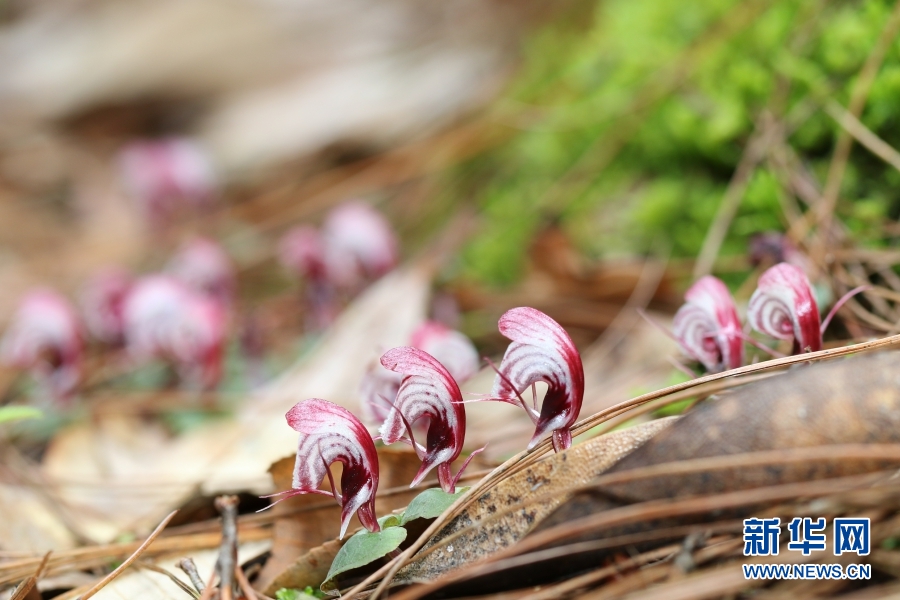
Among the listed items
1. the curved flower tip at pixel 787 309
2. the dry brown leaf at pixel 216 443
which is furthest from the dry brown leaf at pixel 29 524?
the curved flower tip at pixel 787 309

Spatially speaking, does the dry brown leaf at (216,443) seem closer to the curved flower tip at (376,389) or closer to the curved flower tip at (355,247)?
the curved flower tip at (355,247)

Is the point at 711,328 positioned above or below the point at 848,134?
below

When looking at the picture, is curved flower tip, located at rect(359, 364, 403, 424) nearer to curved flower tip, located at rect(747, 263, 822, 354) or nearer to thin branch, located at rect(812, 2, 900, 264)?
curved flower tip, located at rect(747, 263, 822, 354)

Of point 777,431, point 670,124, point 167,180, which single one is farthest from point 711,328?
point 167,180

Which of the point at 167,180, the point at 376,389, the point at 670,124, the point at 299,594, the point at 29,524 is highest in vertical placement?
the point at 167,180

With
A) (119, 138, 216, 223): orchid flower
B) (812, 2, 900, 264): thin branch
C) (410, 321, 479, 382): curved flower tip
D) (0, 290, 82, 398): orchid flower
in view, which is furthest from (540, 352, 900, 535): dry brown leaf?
(119, 138, 216, 223): orchid flower

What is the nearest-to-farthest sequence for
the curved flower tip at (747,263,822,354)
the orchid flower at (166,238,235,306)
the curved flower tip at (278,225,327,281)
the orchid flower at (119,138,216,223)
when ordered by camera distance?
the curved flower tip at (747,263,822,354), the curved flower tip at (278,225,327,281), the orchid flower at (166,238,235,306), the orchid flower at (119,138,216,223)

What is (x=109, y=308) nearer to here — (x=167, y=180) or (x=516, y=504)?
(x=167, y=180)

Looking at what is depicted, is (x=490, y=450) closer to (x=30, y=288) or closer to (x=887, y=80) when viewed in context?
(x=887, y=80)
